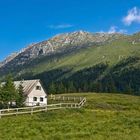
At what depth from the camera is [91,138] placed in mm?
32094

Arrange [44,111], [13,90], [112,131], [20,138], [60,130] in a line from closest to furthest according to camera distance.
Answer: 1. [20,138]
2. [112,131]
3. [60,130]
4. [44,111]
5. [13,90]

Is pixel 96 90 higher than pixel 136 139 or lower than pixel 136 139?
higher

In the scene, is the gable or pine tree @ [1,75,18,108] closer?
pine tree @ [1,75,18,108]

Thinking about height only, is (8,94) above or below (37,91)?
below

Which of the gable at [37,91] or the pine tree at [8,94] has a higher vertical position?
the gable at [37,91]

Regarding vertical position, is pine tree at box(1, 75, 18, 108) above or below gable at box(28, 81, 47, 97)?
below

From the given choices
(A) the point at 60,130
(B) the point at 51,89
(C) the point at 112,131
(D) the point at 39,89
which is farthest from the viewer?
(B) the point at 51,89

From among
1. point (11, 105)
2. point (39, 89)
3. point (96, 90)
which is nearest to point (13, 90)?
point (11, 105)

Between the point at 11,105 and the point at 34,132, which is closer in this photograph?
the point at 34,132

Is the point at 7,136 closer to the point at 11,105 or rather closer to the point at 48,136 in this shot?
the point at 48,136

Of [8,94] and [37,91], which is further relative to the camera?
[37,91]

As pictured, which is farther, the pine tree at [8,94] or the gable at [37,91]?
the gable at [37,91]

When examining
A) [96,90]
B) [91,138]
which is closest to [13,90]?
[91,138]

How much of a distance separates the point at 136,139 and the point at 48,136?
8346 millimetres
